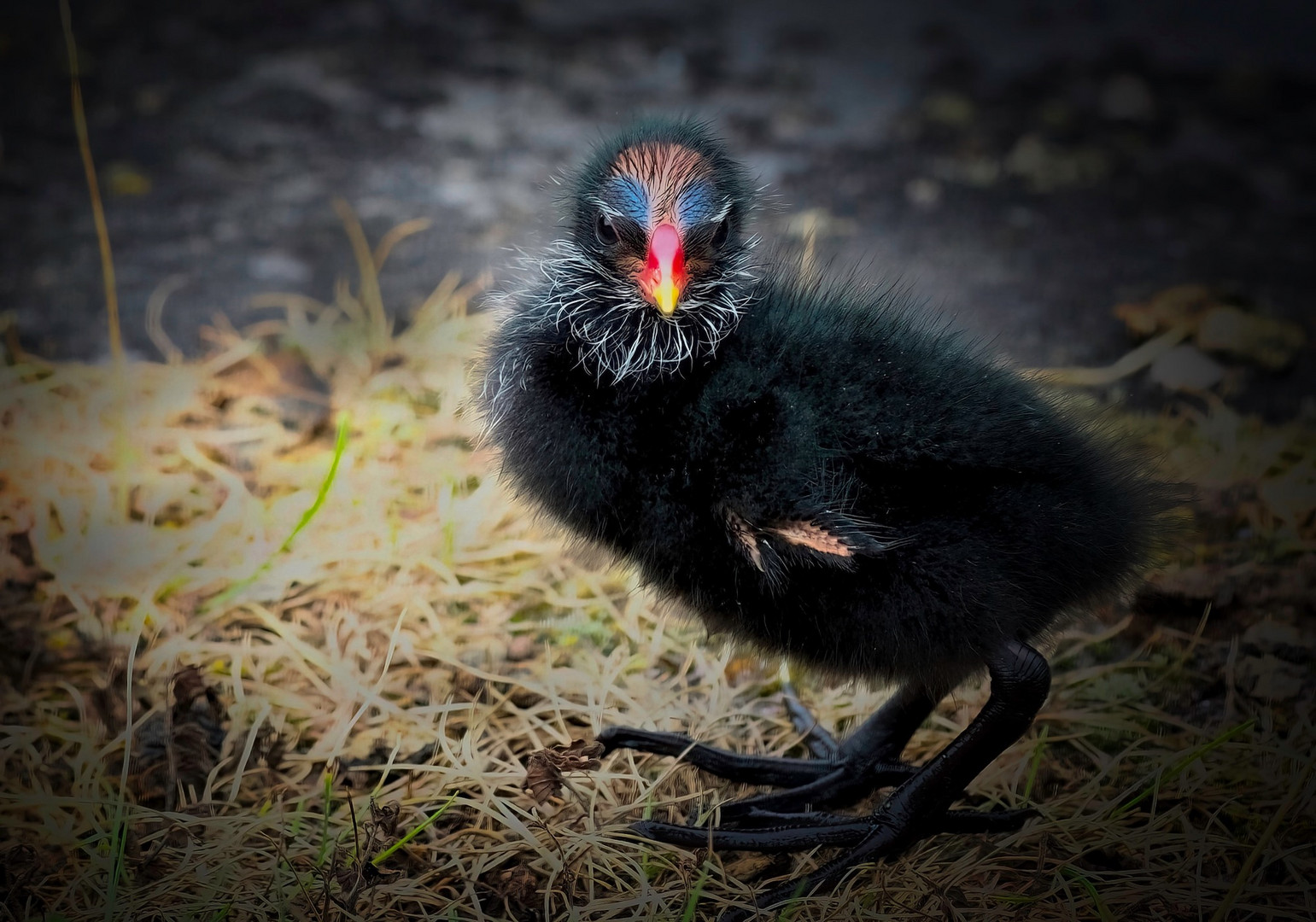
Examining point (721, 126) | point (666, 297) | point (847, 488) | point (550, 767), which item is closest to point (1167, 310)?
point (721, 126)

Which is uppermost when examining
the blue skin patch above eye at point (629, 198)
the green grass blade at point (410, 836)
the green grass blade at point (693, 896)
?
the blue skin patch above eye at point (629, 198)

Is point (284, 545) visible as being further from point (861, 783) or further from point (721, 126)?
Answer: point (721, 126)

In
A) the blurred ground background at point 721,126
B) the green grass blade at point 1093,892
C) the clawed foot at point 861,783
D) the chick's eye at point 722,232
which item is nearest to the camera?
the green grass blade at point 1093,892

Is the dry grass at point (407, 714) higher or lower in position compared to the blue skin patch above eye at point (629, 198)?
lower

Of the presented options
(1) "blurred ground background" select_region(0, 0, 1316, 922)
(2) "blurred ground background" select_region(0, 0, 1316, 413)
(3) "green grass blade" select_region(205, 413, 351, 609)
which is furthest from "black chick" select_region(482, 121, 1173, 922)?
(2) "blurred ground background" select_region(0, 0, 1316, 413)

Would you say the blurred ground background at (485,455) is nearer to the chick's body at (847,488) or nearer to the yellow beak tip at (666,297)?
the chick's body at (847,488)

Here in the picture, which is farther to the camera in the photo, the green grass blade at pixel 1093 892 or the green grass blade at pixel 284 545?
the green grass blade at pixel 284 545

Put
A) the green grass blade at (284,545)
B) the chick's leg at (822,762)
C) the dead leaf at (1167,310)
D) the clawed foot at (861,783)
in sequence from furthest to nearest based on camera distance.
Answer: the dead leaf at (1167,310), the green grass blade at (284,545), the chick's leg at (822,762), the clawed foot at (861,783)

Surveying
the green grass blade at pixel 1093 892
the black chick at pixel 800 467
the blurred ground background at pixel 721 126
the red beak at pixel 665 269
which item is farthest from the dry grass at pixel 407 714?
the blurred ground background at pixel 721 126

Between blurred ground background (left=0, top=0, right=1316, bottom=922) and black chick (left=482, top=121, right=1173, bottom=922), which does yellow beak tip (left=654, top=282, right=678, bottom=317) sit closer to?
black chick (left=482, top=121, right=1173, bottom=922)

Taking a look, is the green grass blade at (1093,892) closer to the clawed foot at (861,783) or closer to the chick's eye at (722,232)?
the clawed foot at (861,783)
